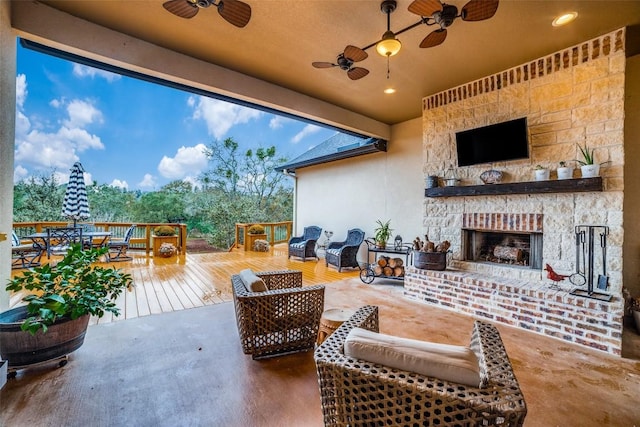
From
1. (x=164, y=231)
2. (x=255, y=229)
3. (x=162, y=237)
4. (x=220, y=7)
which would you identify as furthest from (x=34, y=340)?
(x=255, y=229)

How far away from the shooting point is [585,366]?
2.42 metres

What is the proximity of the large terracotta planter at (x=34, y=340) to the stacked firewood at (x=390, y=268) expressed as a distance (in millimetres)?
4334

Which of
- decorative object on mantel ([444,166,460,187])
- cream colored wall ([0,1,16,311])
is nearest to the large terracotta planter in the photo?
cream colored wall ([0,1,16,311])

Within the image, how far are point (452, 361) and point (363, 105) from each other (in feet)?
16.2

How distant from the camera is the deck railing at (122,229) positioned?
7.24m

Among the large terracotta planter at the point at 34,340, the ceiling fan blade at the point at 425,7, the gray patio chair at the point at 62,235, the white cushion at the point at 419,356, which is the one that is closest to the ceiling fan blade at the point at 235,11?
the ceiling fan blade at the point at 425,7

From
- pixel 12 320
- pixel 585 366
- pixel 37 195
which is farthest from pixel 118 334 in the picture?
pixel 37 195

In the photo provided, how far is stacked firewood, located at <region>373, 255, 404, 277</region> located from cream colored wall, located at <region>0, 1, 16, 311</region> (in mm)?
4976

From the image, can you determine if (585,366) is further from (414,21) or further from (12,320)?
(12,320)

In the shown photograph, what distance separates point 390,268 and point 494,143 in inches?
107

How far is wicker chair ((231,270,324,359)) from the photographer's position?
2.33m

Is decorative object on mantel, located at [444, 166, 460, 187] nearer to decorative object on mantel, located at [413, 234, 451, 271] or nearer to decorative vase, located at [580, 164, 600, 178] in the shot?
decorative object on mantel, located at [413, 234, 451, 271]

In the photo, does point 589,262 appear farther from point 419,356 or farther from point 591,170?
point 419,356

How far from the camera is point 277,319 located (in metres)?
2.40
